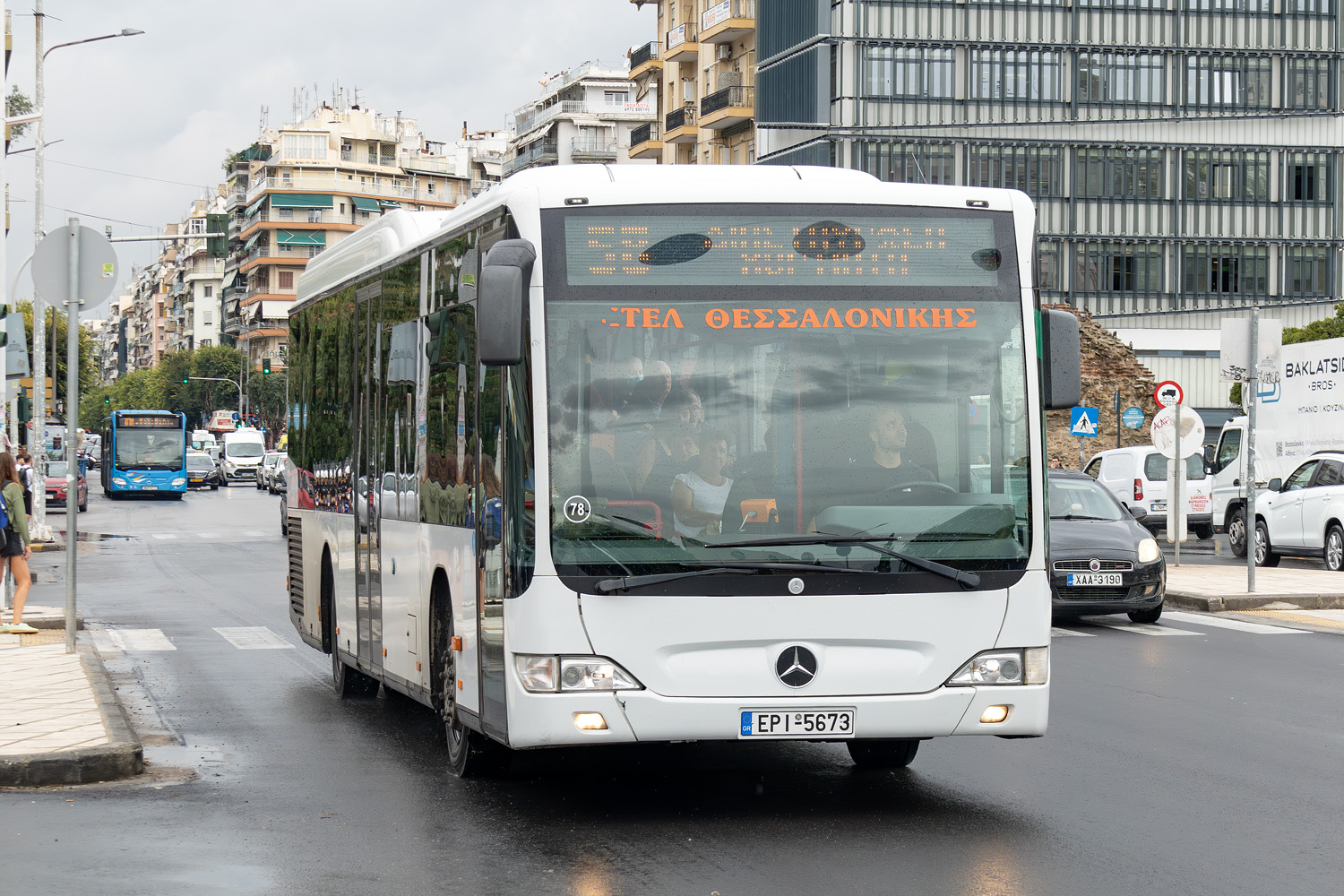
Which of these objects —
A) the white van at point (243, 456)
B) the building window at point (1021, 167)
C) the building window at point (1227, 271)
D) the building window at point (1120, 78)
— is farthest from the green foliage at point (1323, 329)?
the white van at point (243, 456)

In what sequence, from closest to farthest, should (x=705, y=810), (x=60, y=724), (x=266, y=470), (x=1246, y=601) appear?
1. (x=705, y=810)
2. (x=60, y=724)
3. (x=1246, y=601)
4. (x=266, y=470)

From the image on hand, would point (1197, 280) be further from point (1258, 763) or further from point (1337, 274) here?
point (1258, 763)

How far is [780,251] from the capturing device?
812 centimetres

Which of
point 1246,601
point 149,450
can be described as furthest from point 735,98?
point 1246,601

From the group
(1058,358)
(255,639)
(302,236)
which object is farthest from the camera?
(302,236)

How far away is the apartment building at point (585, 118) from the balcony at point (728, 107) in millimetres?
57355

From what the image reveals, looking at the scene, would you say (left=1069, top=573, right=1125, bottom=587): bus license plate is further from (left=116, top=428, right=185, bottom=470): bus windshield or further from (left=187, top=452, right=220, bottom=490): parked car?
(left=187, top=452, right=220, bottom=490): parked car

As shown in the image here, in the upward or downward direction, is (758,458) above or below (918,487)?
above

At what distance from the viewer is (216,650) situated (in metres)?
16.6

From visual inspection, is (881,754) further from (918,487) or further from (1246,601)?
(1246,601)

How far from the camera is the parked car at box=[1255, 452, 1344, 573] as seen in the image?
2692 cm

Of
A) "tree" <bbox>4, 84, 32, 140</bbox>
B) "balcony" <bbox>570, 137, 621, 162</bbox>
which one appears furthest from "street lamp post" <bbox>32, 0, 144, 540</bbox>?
"balcony" <bbox>570, 137, 621, 162</bbox>

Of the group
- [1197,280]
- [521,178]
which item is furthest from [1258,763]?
[1197,280]

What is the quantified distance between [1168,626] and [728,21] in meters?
63.5
